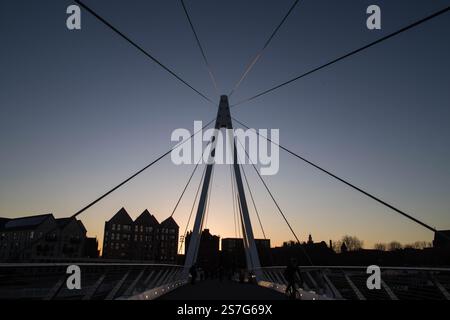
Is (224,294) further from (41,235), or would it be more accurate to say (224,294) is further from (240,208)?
(41,235)

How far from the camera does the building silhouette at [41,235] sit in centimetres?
8088

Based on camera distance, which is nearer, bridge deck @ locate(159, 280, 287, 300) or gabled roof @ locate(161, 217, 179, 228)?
bridge deck @ locate(159, 280, 287, 300)

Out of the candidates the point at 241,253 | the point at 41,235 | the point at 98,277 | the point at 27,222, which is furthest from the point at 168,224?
the point at 98,277

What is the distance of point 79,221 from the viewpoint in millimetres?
94875

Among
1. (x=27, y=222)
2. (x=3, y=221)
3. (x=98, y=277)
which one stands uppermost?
(x=98, y=277)

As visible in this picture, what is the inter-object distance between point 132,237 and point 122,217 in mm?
6120

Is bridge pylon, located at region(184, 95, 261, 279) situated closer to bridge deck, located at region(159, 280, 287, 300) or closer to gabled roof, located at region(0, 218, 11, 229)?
bridge deck, located at region(159, 280, 287, 300)

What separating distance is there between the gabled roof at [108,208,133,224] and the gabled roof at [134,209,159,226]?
2301 mm

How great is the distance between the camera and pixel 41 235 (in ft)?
263

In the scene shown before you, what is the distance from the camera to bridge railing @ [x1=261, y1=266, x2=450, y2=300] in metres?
5.14

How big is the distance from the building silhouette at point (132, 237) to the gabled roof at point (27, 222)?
17729 mm

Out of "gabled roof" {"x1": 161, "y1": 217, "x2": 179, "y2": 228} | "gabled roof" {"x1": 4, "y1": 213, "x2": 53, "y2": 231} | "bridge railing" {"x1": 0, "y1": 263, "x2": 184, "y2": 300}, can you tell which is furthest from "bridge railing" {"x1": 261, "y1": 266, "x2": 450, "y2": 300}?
"gabled roof" {"x1": 161, "y1": 217, "x2": 179, "y2": 228}
